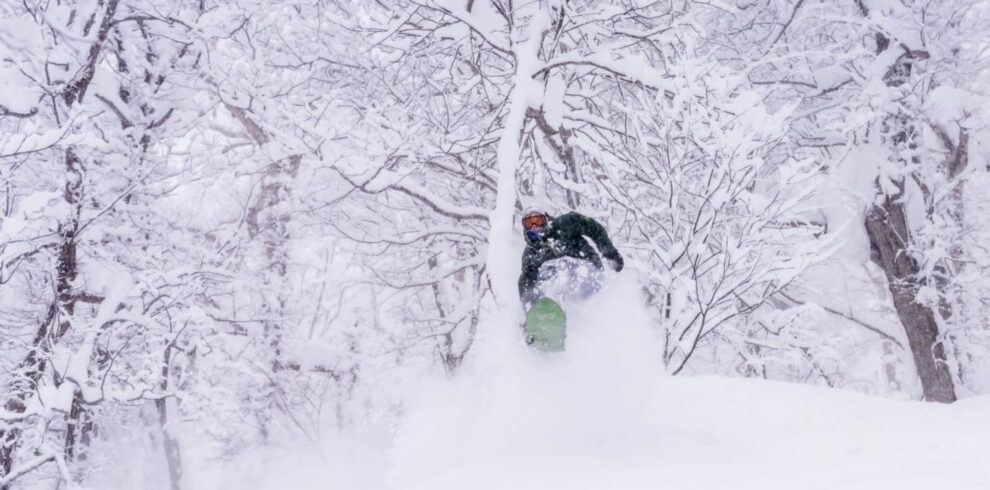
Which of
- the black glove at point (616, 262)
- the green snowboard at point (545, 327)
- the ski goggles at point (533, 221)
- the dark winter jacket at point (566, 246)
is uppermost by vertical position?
the ski goggles at point (533, 221)

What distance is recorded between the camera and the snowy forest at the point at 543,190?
13.9 feet

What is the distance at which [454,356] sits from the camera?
30.5 feet

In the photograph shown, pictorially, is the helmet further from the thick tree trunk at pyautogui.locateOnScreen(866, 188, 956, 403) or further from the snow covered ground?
the thick tree trunk at pyautogui.locateOnScreen(866, 188, 956, 403)

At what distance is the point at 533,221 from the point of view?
16.3 feet

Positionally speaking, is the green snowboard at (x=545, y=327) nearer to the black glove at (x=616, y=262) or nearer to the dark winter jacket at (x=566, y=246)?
the dark winter jacket at (x=566, y=246)

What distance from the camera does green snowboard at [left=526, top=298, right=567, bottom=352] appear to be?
167 inches

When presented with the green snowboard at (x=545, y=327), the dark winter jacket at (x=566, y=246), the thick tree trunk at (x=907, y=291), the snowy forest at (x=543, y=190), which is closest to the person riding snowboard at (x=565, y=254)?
the dark winter jacket at (x=566, y=246)

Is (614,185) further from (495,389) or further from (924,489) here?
(924,489)

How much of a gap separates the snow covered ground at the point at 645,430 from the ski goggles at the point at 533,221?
70 centimetres

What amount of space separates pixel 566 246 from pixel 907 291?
4.55 meters

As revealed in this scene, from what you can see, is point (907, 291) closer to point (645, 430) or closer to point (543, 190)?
point (543, 190)

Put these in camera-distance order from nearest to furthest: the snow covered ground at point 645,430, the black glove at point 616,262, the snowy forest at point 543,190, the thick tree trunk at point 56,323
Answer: the snow covered ground at point 645,430 → the snowy forest at point 543,190 → the black glove at point 616,262 → the thick tree trunk at point 56,323

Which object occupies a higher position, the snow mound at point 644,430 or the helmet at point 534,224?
the helmet at point 534,224

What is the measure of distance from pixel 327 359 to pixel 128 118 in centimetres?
585
